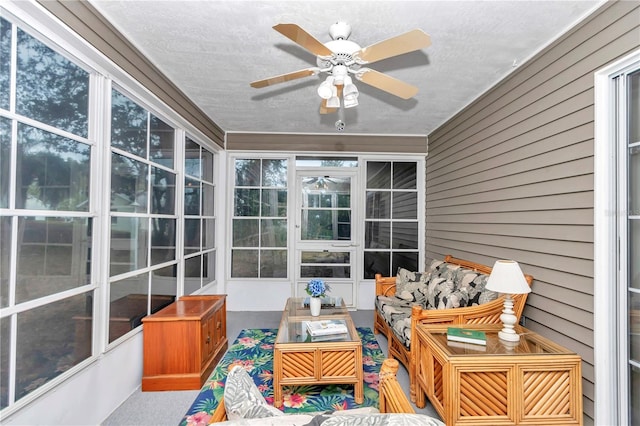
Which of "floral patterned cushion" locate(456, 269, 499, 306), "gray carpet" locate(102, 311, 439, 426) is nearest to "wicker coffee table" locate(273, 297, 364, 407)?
"gray carpet" locate(102, 311, 439, 426)

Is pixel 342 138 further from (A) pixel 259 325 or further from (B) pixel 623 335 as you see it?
(B) pixel 623 335

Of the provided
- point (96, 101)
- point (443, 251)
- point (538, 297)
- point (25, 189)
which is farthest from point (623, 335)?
point (96, 101)

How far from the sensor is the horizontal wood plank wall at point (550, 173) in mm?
1860

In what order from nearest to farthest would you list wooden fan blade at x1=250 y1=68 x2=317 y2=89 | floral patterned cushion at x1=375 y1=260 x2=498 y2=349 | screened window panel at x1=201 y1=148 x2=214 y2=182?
wooden fan blade at x1=250 y1=68 x2=317 y2=89 → floral patterned cushion at x1=375 y1=260 x2=498 y2=349 → screened window panel at x1=201 y1=148 x2=214 y2=182

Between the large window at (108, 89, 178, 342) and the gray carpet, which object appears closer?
the gray carpet

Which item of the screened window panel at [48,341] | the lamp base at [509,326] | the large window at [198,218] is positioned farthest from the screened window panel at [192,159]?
the lamp base at [509,326]

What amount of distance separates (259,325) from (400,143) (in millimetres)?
3322

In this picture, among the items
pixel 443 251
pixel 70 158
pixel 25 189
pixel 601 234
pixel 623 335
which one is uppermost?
pixel 70 158

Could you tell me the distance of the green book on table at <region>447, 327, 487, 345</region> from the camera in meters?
1.95

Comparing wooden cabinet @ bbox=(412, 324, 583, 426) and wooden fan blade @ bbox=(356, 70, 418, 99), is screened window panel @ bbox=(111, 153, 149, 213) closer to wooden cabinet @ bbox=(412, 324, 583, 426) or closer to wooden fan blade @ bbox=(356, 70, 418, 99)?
wooden fan blade @ bbox=(356, 70, 418, 99)

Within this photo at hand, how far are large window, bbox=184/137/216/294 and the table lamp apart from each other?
3081 millimetres

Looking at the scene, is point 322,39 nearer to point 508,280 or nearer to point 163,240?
point 508,280

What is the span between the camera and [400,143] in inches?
182

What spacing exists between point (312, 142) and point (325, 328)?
292 cm
